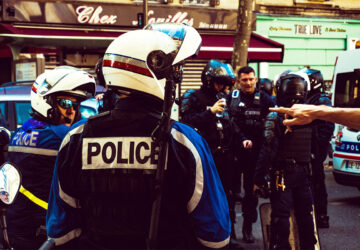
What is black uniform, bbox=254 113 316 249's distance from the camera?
4.79 meters

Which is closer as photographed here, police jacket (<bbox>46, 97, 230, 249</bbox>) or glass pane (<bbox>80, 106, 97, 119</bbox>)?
police jacket (<bbox>46, 97, 230, 249</bbox>)

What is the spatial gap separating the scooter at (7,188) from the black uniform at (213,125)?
10.5 feet

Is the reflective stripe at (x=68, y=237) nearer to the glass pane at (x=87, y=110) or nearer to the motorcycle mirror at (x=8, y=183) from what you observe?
the motorcycle mirror at (x=8, y=183)

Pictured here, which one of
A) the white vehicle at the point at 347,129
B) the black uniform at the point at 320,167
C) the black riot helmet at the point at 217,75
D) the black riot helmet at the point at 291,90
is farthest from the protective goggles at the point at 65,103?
the white vehicle at the point at 347,129

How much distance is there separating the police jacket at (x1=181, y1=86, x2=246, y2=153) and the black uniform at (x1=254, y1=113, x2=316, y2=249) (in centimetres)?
83

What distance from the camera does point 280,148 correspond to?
16.1ft

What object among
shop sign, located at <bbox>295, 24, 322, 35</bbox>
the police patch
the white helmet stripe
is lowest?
the police patch

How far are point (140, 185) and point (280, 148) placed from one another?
295cm

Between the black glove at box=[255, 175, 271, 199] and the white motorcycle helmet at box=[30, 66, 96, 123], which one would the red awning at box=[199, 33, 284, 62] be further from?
the white motorcycle helmet at box=[30, 66, 96, 123]

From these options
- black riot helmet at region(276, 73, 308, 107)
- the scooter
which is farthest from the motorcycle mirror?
black riot helmet at region(276, 73, 308, 107)

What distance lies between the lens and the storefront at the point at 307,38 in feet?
64.1

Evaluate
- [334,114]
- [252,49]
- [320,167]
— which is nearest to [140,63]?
[334,114]

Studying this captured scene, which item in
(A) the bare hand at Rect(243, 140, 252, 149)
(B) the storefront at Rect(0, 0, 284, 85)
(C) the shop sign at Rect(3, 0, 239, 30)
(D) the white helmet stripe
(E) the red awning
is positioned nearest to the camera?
(D) the white helmet stripe

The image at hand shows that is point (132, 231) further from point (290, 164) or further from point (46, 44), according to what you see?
point (46, 44)
